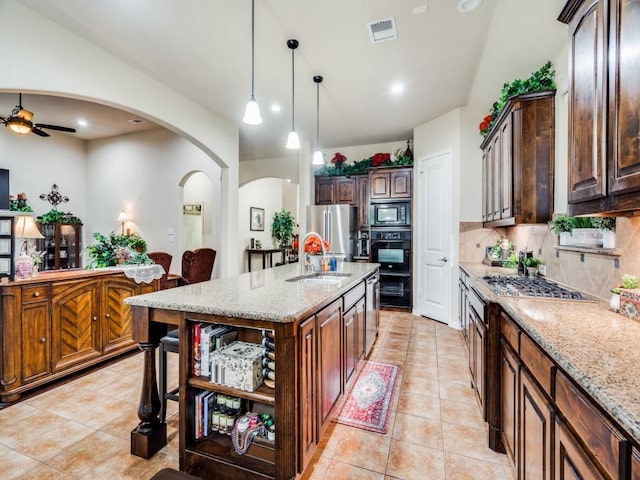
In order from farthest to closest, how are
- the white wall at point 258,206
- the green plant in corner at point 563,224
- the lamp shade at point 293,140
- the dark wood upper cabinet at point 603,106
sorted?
the white wall at point 258,206 → the lamp shade at point 293,140 → the green plant in corner at point 563,224 → the dark wood upper cabinet at point 603,106

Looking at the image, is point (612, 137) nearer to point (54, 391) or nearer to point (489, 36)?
point (489, 36)

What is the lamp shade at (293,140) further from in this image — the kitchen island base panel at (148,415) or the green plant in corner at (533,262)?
the green plant in corner at (533,262)

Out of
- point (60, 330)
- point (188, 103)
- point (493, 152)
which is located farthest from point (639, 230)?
point (188, 103)

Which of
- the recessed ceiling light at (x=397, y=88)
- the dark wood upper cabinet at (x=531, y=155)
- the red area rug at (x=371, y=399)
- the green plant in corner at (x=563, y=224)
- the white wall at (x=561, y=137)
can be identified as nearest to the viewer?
the green plant in corner at (x=563, y=224)

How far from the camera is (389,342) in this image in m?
3.69

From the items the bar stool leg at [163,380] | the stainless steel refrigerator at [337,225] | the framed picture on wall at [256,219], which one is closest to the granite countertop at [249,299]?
the bar stool leg at [163,380]

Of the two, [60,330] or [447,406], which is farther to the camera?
[60,330]

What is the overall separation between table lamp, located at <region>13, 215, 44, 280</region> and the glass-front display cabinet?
12.4ft

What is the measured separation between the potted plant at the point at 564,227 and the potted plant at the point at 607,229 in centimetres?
26

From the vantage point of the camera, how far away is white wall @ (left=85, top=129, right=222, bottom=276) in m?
5.77

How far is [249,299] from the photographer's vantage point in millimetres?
1688

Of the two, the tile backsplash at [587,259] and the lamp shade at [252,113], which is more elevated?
the lamp shade at [252,113]

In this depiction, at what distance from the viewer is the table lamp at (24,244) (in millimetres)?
2459

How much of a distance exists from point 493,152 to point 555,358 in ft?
8.87
